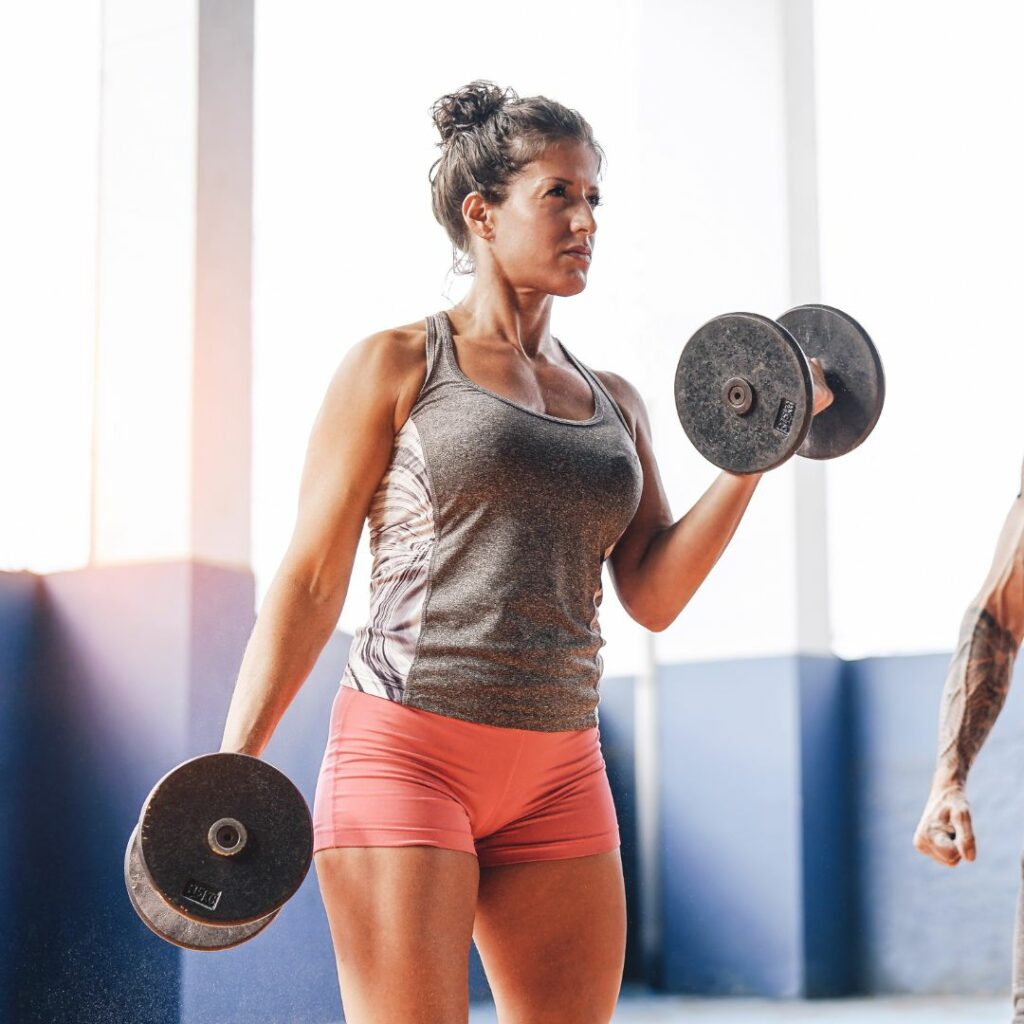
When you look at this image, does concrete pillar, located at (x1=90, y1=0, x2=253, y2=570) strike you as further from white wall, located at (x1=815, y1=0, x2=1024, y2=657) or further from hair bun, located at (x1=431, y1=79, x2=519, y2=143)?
white wall, located at (x1=815, y1=0, x2=1024, y2=657)

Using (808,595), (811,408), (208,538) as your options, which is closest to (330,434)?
(811,408)

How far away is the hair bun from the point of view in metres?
1.69

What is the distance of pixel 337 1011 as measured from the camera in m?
3.32

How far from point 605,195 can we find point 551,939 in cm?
322

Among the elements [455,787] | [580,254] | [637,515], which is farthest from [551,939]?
[580,254]

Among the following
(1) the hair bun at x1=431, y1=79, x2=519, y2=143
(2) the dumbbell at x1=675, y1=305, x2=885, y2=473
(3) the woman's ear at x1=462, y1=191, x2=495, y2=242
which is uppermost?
(1) the hair bun at x1=431, y1=79, x2=519, y2=143

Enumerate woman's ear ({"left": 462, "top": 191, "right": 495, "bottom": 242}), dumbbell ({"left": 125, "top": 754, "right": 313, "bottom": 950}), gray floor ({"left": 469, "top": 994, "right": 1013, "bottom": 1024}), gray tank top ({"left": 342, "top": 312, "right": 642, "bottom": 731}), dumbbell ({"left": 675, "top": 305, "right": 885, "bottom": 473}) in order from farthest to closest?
gray floor ({"left": 469, "top": 994, "right": 1013, "bottom": 1024}) → woman's ear ({"left": 462, "top": 191, "right": 495, "bottom": 242}) → dumbbell ({"left": 675, "top": 305, "right": 885, "bottom": 473}) → gray tank top ({"left": 342, "top": 312, "right": 642, "bottom": 731}) → dumbbell ({"left": 125, "top": 754, "right": 313, "bottom": 950})

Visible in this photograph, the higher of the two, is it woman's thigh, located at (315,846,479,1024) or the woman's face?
the woman's face

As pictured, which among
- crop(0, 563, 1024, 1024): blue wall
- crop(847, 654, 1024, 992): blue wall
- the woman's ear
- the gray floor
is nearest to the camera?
the woman's ear

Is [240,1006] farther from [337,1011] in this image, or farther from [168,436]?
[168,436]

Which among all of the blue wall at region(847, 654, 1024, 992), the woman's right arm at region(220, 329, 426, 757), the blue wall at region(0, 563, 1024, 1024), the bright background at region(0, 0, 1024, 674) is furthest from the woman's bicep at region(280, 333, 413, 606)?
the blue wall at region(847, 654, 1024, 992)

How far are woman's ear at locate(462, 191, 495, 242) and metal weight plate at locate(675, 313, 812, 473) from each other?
0.88 feet

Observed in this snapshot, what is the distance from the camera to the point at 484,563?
148 cm

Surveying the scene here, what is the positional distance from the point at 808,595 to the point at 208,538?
1.95 metres
